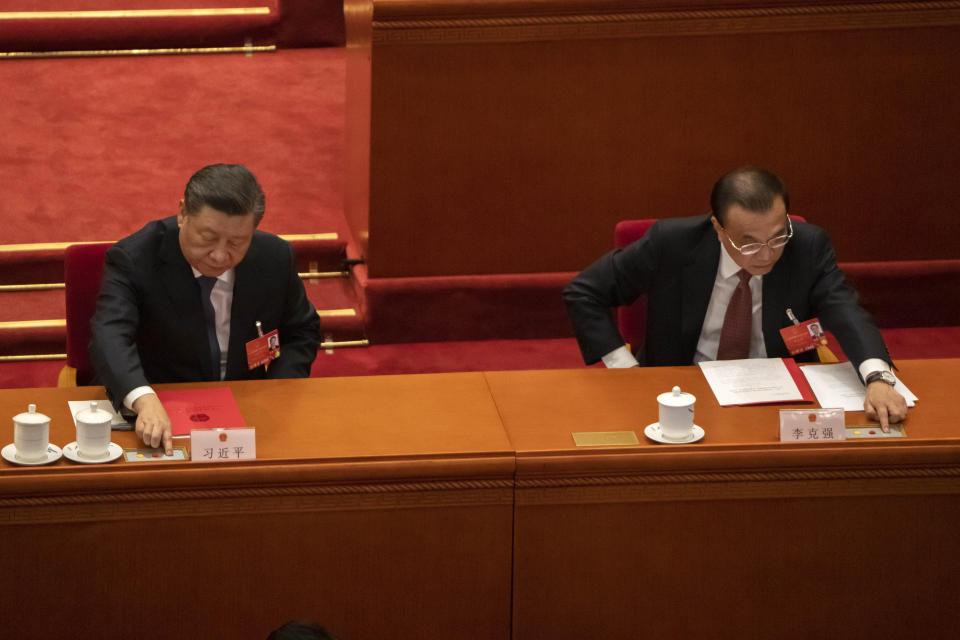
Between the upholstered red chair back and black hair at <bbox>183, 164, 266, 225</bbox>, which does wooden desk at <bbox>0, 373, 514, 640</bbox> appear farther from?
the upholstered red chair back

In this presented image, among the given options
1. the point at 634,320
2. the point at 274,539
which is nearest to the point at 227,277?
the point at 274,539

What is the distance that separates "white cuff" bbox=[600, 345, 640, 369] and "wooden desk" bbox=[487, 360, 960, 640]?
0.40 meters

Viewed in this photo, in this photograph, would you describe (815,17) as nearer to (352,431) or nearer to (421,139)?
(421,139)

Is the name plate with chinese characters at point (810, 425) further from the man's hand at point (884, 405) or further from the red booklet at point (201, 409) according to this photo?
the red booklet at point (201, 409)

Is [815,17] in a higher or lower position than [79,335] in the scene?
higher

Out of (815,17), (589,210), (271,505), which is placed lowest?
(271,505)

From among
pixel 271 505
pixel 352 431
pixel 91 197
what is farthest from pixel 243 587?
pixel 91 197

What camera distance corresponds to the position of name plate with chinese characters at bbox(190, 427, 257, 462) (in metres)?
2.71

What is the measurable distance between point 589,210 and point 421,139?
525 mm

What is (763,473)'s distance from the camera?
2861 millimetres

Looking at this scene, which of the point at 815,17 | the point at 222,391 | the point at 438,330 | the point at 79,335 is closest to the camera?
the point at 222,391

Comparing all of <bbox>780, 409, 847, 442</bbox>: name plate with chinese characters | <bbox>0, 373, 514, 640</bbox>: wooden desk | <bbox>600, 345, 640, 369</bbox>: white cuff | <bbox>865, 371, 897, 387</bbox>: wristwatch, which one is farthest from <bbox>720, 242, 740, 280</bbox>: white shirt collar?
<bbox>0, 373, 514, 640</bbox>: wooden desk

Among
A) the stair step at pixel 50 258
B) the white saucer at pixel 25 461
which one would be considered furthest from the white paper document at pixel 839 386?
the stair step at pixel 50 258

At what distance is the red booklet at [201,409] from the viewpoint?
9.47 ft
